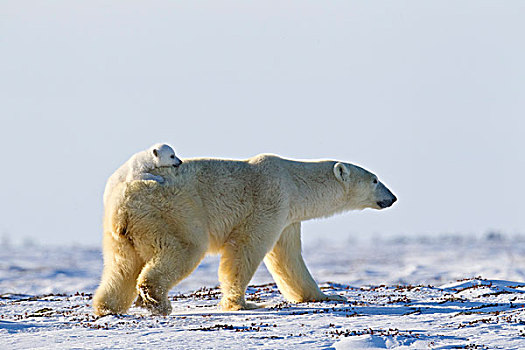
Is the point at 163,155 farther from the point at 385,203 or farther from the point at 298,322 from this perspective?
the point at 385,203

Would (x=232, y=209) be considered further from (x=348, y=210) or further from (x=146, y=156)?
(x=348, y=210)

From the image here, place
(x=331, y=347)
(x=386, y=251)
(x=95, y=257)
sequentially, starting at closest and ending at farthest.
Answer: (x=331, y=347), (x=95, y=257), (x=386, y=251)

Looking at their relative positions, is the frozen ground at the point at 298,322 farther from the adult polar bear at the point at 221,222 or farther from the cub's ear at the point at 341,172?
the cub's ear at the point at 341,172

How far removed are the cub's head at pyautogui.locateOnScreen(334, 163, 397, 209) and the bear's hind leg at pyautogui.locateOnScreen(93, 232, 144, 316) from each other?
9.05 feet

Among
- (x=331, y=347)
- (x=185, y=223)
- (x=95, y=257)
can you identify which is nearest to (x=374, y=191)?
(x=185, y=223)

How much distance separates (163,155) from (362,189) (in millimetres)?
2772

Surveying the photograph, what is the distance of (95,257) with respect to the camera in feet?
83.5

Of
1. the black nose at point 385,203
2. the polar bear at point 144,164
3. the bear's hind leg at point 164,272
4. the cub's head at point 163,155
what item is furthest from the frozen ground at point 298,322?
the cub's head at point 163,155

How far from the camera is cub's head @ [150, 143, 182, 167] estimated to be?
8.30 meters

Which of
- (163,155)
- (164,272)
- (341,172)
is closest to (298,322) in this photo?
(164,272)

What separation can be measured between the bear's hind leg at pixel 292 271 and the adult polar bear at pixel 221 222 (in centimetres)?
1

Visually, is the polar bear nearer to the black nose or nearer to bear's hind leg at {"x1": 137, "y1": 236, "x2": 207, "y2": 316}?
bear's hind leg at {"x1": 137, "y1": 236, "x2": 207, "y2": 316}

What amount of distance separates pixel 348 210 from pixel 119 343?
14.6ft

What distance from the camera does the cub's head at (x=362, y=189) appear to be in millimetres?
9812
